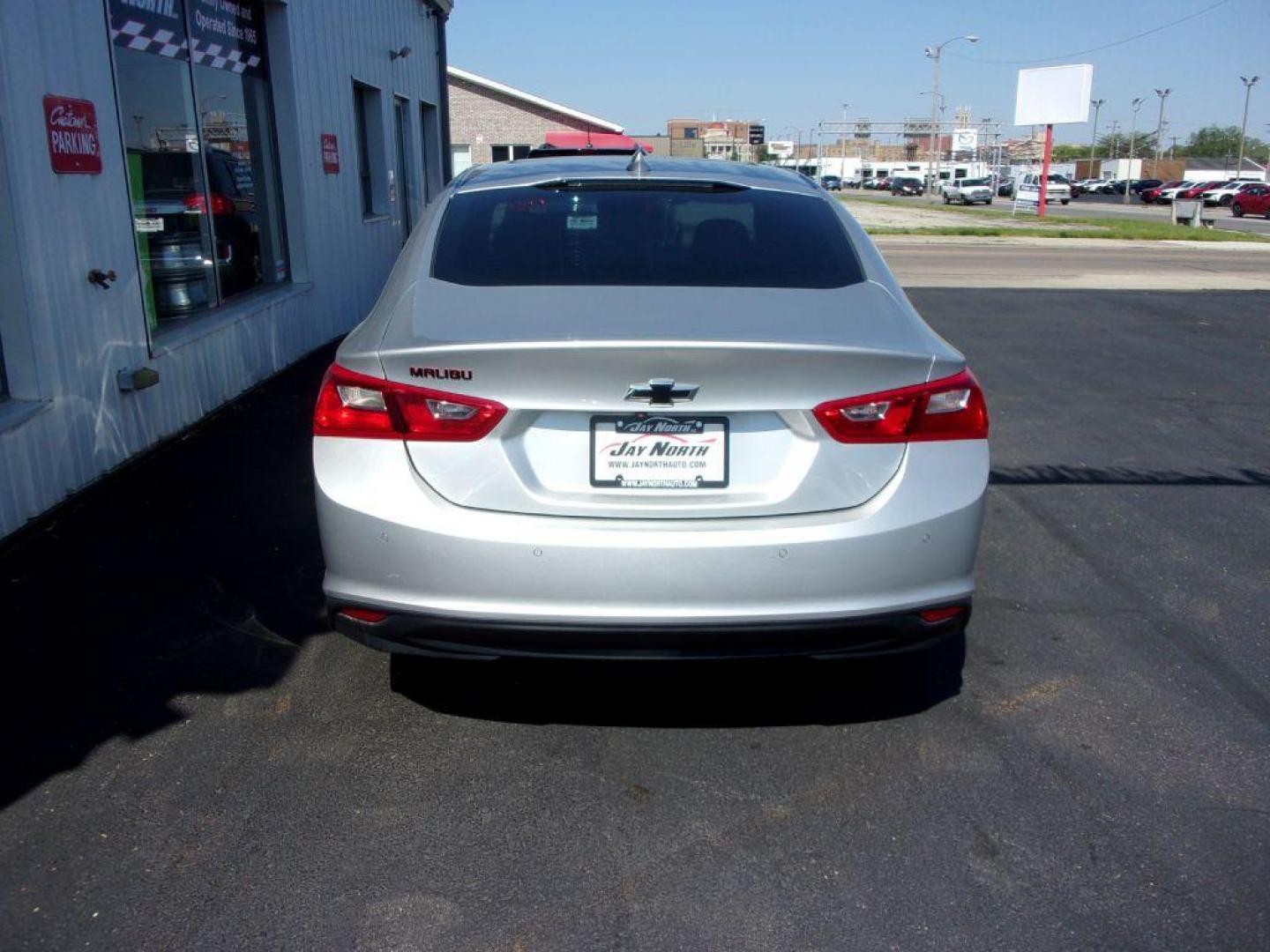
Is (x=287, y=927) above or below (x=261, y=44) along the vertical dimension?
below

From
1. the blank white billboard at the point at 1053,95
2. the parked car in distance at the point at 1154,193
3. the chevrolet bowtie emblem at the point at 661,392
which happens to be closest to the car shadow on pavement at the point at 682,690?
the chevrolet bowtie emblem at the point at 661,392

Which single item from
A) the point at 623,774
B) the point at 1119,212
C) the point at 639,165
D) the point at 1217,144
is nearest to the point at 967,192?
the point at 1119,212

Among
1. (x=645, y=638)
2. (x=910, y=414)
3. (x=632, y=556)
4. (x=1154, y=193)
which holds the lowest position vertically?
(x=1154, y=193)

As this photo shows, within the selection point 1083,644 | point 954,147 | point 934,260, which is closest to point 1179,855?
point 1083,644

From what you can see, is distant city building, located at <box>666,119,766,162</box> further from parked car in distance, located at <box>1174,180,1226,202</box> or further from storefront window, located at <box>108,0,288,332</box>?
parked car in distance, located at <box>1174,180,1226,202</box>

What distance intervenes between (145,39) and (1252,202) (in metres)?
59.5

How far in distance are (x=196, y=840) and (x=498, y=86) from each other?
144 ft

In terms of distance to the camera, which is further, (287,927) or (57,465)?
(57,465)

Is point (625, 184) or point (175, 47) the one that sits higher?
point (175, 47)

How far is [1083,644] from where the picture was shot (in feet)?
14.1

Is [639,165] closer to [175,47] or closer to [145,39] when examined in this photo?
[145,39]

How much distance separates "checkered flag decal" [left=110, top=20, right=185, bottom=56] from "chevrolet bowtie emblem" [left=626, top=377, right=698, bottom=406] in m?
5.01

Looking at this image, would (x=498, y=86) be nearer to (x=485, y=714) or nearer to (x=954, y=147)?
(x=485, y=714)

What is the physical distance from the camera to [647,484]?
3062 millimetres
